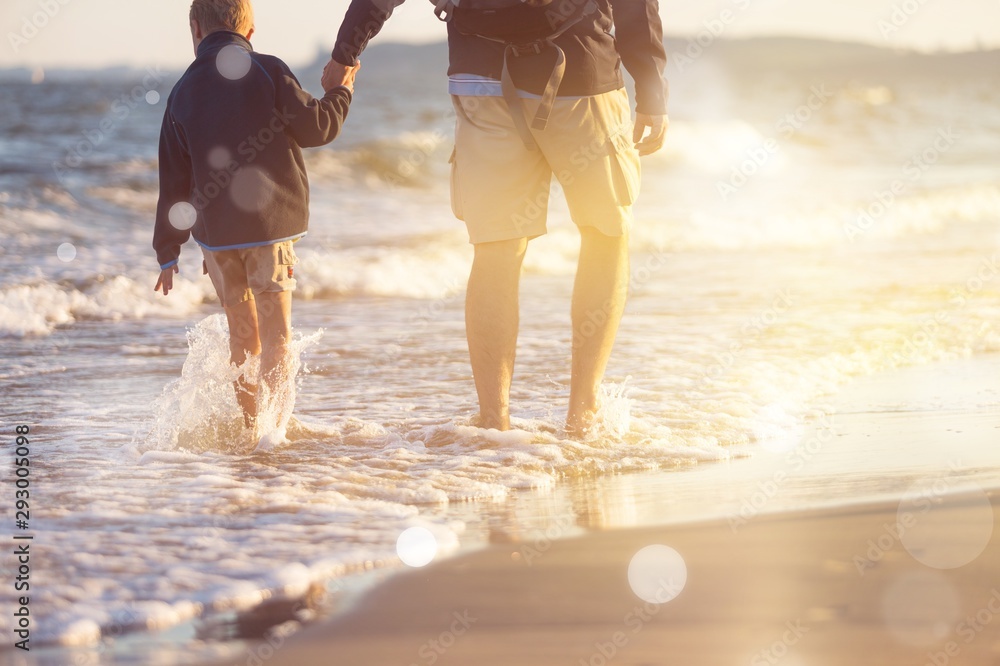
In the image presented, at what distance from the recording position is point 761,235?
12.8m

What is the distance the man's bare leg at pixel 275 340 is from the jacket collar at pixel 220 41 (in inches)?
33.1

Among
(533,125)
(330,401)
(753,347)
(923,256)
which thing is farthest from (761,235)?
(533,125)

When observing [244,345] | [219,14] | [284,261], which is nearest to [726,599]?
[284,261]

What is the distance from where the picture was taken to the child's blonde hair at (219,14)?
12.3ft

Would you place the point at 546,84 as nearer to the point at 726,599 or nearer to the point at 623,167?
the point at 623,167

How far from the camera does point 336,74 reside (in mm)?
3725

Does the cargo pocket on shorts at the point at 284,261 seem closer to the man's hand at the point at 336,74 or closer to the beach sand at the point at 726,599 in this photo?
the man's hand at the point at 336,74

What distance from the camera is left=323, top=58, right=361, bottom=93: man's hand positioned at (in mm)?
3703

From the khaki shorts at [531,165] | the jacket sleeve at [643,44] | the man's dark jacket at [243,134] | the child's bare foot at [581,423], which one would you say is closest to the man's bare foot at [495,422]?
the child's bare foot at [581,423]

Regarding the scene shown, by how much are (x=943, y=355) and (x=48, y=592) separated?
439 cm

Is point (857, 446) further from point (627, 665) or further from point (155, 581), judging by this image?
point (155, 581)

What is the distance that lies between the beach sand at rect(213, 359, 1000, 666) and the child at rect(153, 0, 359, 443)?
4.92ft

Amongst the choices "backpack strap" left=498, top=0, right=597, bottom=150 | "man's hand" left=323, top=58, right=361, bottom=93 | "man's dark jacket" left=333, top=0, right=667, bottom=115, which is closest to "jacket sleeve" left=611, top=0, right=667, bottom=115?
"man's dark jacket" left=333, top=0, right=667, bottom=115

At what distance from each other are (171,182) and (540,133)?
50.8 inches
